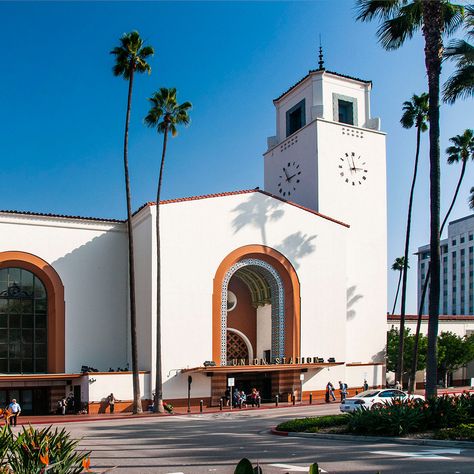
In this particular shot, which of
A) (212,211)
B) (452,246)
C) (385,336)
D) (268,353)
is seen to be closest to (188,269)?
(212,211)

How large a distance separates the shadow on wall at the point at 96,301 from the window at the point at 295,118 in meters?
16.8

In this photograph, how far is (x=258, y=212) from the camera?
3884 cm

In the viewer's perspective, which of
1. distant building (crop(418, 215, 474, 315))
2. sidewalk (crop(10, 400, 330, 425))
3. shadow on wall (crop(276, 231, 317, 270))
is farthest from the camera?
distant building (crop(418, 215, 474, 315))

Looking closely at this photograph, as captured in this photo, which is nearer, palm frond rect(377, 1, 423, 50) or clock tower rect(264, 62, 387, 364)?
palm frond rect(377, 1, 423, 50)

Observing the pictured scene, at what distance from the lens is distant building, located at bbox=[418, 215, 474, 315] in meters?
123

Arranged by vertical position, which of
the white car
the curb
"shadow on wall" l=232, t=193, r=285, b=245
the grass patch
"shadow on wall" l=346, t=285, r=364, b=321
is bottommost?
the white car

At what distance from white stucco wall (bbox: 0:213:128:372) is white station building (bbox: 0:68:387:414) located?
0.06 metres

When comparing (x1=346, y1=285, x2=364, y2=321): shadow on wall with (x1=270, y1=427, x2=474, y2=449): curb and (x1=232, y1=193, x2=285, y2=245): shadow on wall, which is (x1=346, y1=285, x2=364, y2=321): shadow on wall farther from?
(x1=270, y1=427, x2=474, y2=449): curb

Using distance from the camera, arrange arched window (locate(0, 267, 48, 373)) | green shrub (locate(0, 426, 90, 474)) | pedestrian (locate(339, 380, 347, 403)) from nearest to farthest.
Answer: green shrub (locate(0, 426, 90, 474)) < arched window (locate(0, 267, 48, 373)) < pedestrian (locate(339, 380, 347, 403))

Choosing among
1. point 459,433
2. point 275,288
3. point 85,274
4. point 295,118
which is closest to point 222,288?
point 275,288

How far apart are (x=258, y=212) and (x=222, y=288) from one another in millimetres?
5232

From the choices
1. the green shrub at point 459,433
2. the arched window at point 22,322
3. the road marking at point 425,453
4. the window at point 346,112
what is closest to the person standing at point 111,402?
the arched window at point 22,322

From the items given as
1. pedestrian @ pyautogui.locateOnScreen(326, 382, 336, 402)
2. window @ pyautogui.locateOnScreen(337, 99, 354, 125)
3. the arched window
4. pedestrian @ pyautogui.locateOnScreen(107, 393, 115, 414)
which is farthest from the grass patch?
window @ pyautogui.locateOnScreen(337, 99, 354, 125)

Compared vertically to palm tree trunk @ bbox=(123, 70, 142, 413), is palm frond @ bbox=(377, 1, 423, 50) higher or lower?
higher
